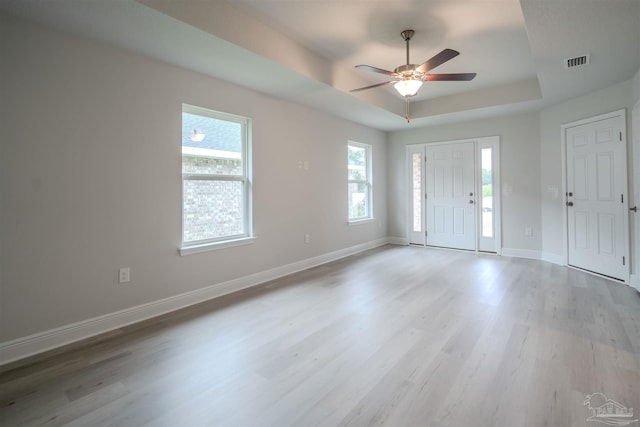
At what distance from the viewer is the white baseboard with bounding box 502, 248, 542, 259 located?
5.32 meters

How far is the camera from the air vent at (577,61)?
10.2 feet

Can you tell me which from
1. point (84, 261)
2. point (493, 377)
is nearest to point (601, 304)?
point (493, 377)

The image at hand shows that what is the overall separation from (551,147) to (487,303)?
10.7 feet

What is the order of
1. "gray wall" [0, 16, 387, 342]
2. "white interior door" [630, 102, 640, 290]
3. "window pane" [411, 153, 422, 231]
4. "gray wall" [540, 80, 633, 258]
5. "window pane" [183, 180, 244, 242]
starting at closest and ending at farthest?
"gray wall" [0, 16, 387, 342] < "window pane" [183, 180, 244, 242] < "white interior door" [630, 102, 640, 290] < "gray wall" [540, 80, 633, 258] < "window pane" [411, 153, 422, 231]

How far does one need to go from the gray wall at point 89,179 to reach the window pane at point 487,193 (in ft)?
14.0

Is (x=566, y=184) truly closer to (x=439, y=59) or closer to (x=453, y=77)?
(x=453, y=77)

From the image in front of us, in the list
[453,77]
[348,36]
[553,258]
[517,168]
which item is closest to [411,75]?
[453,77]

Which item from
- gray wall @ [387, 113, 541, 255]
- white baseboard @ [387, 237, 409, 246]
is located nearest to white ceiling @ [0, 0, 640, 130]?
gray wall @ [387, 113, 541, 255]

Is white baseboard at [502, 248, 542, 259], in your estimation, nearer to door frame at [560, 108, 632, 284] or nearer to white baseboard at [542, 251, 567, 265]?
white baseboard at [542, 251, 567, 265]

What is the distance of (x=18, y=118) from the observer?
225 cm

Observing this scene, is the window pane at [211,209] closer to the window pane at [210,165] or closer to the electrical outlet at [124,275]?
the window pane at [210,165]

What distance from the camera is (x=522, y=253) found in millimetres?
5453

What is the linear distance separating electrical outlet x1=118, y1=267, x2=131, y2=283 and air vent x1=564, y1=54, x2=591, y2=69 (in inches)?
184

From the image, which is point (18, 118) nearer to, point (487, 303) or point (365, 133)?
point (487, 303)
